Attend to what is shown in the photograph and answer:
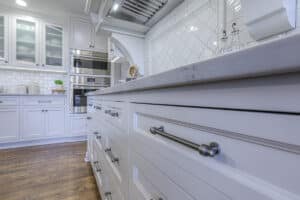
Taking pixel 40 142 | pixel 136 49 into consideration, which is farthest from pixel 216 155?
pixel 40 142

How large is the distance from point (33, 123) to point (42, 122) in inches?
4.8

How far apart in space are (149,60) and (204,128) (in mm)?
1556

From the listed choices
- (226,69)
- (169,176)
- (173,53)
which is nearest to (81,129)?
(173,53)

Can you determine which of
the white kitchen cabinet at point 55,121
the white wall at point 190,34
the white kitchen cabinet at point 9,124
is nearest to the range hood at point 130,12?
the white wall at point 190,34

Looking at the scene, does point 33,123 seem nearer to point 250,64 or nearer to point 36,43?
point 36,43

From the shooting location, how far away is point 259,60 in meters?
0.19

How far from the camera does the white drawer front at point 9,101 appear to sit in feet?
8.01

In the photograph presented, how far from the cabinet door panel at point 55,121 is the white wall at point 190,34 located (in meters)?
2.03

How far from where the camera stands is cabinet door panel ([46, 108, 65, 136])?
9.10 ft

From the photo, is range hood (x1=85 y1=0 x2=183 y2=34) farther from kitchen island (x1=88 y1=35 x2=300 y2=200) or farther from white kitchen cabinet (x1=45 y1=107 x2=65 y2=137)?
white kitchen cabinet (x1=45 y1=107 x2=65 y2=137)

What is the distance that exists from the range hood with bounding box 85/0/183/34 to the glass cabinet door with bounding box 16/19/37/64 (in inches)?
71.4

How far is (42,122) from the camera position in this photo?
272 centimetres

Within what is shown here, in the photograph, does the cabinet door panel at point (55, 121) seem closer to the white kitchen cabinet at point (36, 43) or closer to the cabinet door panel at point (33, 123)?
the cabinet door panel at point (33, 123)

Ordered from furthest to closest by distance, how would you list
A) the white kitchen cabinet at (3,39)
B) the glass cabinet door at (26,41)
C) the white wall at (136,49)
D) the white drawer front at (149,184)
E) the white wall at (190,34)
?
the glass cabinet door at (26,41)
the white kitchen cabinet at (3,39)
the white wall at (136,49)
the white wall at (190,34)
the white drawer front at (149,184)
